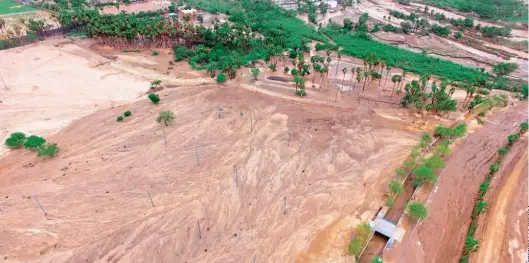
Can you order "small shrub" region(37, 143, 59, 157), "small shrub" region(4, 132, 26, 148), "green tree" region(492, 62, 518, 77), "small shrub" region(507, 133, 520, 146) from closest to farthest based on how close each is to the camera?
"small shrub" region(37, 143, 59, 157)
"small shrub" region(4, 132, 26, 148)
"small shrub" region(507, 133, 520, 146)
"green tree" region(492, 62, 518, 77)

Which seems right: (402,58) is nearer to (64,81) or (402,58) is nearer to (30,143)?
(64,81)

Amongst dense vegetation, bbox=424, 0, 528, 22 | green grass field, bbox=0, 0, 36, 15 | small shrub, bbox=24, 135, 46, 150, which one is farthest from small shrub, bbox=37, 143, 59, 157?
dense vegetation, bbox=424, 0, 528, 22

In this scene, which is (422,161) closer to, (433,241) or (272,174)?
(433,241)

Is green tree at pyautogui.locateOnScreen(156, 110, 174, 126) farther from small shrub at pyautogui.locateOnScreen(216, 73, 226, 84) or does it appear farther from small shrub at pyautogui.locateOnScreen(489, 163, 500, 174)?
small shrub at pyautogui.locateOnScreen(489, 163, 500, 174)

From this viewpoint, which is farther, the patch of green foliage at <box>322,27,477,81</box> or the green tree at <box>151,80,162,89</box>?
the patch of green foliage at <box>322,27,477,81</box>

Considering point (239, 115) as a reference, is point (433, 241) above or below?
below

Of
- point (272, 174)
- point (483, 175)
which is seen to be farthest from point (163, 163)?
point (483, 175)
